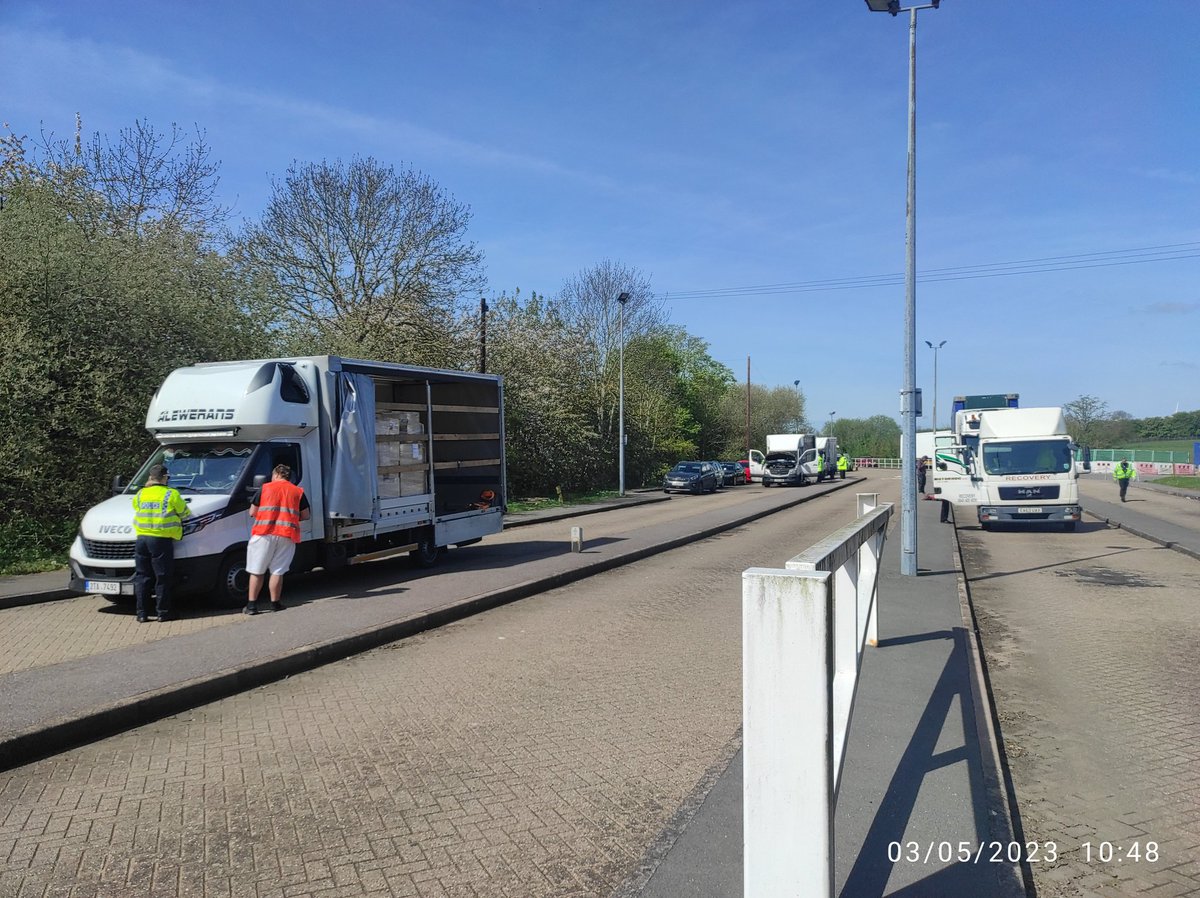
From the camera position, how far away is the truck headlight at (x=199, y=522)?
→ 9.19 metres

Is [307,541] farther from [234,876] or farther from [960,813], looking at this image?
[960,813]

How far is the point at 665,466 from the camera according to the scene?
45812 millimetres

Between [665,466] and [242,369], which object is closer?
[242,369]

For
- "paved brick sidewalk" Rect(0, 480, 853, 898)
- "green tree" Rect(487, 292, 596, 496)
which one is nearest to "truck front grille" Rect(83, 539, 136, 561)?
"paved brick sidewalk" Rect(0, 480, 853, 898)

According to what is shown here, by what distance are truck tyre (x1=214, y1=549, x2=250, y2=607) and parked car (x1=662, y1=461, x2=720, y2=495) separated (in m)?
28.8

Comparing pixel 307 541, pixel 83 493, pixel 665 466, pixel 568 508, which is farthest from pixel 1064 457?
pixel 665 466

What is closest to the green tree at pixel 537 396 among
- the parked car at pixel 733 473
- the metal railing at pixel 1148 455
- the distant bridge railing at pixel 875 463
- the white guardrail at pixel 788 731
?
the parked car at pixel 733 473

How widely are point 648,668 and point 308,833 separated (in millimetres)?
3588

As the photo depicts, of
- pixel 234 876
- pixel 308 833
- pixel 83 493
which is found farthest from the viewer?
pixel 83 493

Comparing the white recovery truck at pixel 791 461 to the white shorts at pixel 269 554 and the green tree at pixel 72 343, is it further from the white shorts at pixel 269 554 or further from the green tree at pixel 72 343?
the white shorts at pixel 269 554

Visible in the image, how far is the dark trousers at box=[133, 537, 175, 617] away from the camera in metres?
8.75

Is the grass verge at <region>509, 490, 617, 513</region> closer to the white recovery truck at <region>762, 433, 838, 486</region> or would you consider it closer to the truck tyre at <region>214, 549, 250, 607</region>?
the white recovery truck at <region>762, 433, 838, 486</region>

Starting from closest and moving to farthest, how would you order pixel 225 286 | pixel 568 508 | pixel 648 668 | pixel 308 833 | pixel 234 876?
pixel 234 876 < pixel 308 833 < pixel 648 668 < pixel 225 286 < pixel 568 508

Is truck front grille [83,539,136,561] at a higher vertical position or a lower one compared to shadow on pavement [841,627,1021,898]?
higher
